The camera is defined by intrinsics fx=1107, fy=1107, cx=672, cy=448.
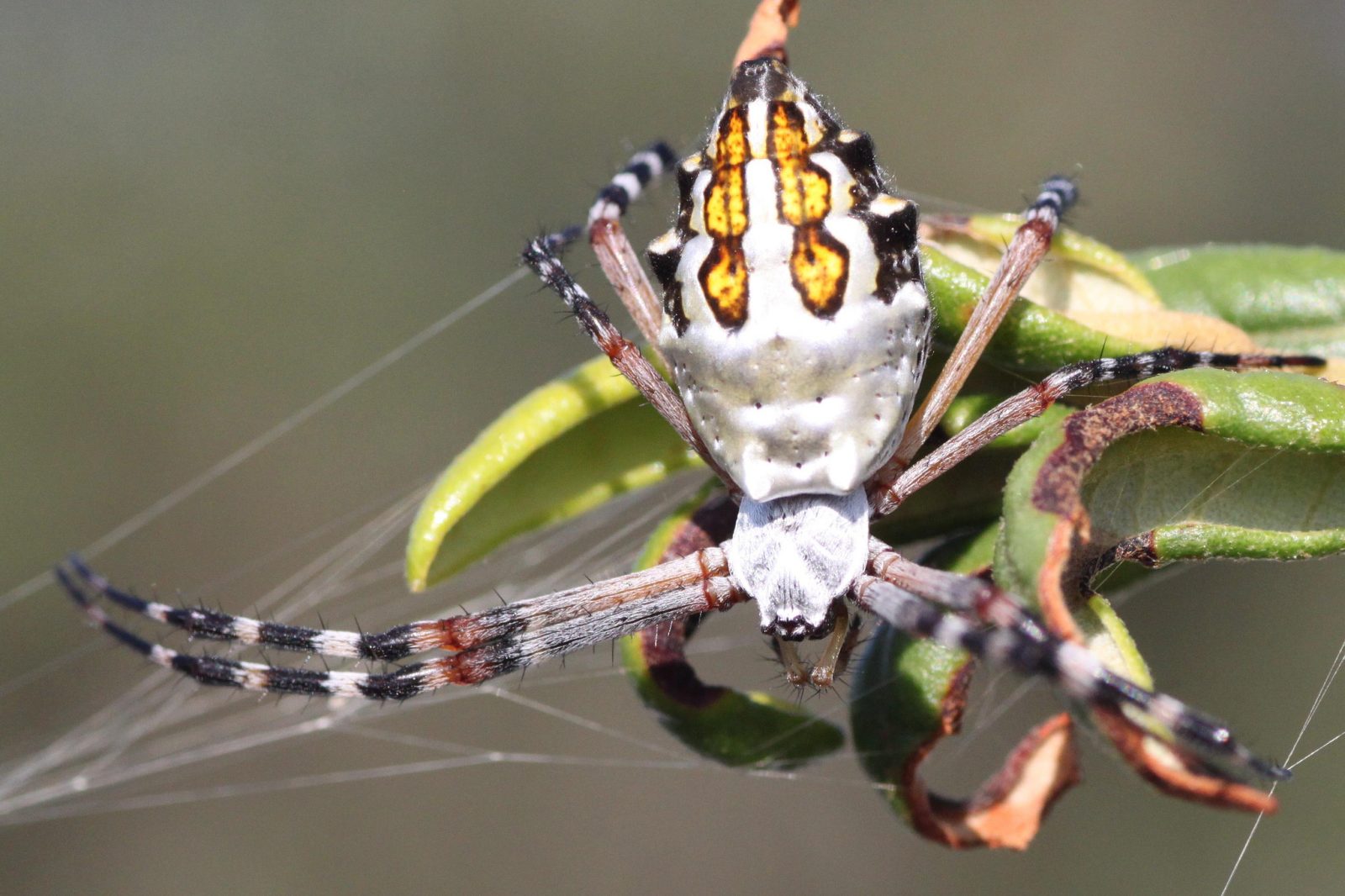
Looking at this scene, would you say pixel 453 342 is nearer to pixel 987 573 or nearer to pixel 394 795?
pixel 394 795

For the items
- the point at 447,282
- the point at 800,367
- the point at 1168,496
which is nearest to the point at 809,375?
the point at 800,367

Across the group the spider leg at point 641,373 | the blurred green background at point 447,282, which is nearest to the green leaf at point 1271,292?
the spider leg at point 641,373

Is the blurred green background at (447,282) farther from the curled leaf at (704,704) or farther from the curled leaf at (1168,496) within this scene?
the curled leaf at (1168,496)

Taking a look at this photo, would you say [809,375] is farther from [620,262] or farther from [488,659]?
[488,659]

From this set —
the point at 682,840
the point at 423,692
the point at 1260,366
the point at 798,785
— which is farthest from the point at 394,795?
the point at 1260,366

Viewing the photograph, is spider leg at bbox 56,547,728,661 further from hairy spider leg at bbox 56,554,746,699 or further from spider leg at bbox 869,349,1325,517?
spider leg at bbox 869,349,1325,517

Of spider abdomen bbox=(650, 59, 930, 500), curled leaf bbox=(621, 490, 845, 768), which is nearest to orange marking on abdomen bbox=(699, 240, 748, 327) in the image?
spider abdomen bbox=(650, 59, 930, 500)
